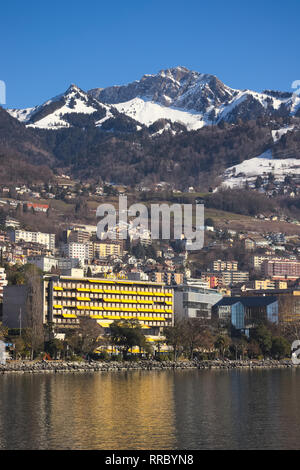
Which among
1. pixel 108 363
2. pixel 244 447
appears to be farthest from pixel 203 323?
pixel 244 447

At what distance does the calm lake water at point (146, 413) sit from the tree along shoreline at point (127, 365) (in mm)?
6643

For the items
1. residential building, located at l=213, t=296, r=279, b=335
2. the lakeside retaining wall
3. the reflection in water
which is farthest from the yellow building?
the reflection in water

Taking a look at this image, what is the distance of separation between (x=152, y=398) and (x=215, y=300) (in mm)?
90882

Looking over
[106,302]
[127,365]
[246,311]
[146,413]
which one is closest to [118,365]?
[127,365]

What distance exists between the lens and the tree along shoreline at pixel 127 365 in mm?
96938

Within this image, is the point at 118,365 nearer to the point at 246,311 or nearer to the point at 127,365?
the point at 127,365

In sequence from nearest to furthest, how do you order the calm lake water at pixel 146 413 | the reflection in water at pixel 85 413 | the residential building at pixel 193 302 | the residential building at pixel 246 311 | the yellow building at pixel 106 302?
the reflection in water at pixel 85 413 → the calm lake water at pixel 146 413 → the yellow building at pixel 106 302 → the residential building at pixel 193 302 → the residential building at pixel 246 311

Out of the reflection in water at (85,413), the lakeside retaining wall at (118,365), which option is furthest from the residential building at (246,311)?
the reflection in water at (85,413)

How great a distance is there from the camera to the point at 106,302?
129125 millimetres

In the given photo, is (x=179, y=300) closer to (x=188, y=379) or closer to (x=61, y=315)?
(x=61, y=315)

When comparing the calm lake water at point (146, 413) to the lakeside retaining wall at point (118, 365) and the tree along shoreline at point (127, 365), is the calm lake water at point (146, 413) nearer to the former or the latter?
the lakeside retaining wall at point (118, 365)

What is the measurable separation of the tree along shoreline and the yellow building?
→ 14.5 meters

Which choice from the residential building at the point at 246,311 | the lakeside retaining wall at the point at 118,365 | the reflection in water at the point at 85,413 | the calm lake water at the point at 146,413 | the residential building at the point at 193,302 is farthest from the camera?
the residential building at the point at 246,311

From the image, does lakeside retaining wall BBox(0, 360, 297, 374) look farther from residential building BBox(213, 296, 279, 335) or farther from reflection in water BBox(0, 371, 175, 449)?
residential building BBox(213, 296, 279, 335)
